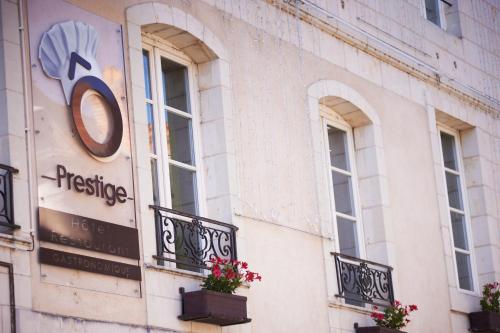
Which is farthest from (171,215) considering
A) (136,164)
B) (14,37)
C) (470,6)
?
(470,6)

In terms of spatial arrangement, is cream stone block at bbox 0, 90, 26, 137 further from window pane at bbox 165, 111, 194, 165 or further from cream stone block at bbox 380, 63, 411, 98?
cream stone block at bbox 380, 63, 411, 98

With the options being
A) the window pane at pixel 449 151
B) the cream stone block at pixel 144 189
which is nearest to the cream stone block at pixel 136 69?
the cream stone block at pixel 144 189

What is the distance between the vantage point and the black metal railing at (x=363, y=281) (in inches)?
440

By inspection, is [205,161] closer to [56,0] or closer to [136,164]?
[136,164]

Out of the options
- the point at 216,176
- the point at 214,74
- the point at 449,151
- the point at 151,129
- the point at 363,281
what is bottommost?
the point at 363,281

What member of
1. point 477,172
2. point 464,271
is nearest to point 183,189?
point 464,271

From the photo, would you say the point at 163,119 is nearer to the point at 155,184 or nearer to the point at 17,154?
the point at 155,184

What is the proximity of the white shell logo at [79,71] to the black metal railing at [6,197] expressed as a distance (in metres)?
0.79

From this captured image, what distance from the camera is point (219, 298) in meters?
9.21

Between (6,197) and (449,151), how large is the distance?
7.04 meters

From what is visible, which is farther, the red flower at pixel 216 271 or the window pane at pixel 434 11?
the window pane at pixel 434 11

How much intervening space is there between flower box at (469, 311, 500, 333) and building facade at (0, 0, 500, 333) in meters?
0.11

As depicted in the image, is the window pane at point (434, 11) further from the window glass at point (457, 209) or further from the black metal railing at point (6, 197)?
the black metal railing at point (6, 197)

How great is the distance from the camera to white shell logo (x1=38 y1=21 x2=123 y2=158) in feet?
28.6
